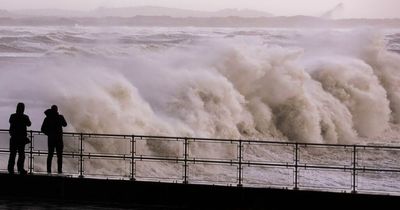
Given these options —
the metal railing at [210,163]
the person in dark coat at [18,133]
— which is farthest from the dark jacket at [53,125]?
the metal railing at [210,163]

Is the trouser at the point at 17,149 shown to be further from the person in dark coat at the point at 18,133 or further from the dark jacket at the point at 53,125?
the dark jacket at the point at 53,125

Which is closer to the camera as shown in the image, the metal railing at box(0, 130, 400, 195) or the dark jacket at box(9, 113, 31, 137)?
the dark jacket at box(9, 113, 31, 137)

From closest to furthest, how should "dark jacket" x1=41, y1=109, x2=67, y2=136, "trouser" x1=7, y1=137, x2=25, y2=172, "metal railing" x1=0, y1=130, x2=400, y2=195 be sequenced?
"trouser" x1=7, y1=137, x2=25, y2=172 → "dark jacket" x1=41, y1=109, x2=67, y2=136 → "metal railing" x1=0, y1=130, x2=400, y2=195

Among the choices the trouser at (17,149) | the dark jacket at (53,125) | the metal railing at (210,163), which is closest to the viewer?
the trouser at (17,149)

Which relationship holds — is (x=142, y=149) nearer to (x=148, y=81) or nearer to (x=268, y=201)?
(x=268, y=201)

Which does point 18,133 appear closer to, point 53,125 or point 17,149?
point 17,149

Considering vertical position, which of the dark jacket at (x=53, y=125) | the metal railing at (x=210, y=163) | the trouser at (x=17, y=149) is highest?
the dark jacket at (x=53, y=125)

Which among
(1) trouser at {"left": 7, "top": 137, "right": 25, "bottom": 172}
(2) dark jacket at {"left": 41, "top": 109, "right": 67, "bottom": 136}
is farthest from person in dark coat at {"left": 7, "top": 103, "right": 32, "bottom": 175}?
(2) dark jacket at {"left": 41, "top": 109, "right": 67, "bottom": 136}

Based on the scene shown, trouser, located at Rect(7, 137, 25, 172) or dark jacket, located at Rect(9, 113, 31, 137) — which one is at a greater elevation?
dark jacket, located at Rect(9, 113, 31, 137)

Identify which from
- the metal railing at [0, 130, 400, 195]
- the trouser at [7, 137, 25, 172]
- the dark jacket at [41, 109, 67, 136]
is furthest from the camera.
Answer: the metal railing at [0, 130, 400, 195]

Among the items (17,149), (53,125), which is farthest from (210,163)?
(17,149)

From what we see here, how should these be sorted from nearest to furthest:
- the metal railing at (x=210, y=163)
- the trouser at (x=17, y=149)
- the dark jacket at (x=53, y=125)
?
the trouser at (x=17, y=149) < the dark jacket at (x=53, y=125) < the metal railing at (x=210, y=163)

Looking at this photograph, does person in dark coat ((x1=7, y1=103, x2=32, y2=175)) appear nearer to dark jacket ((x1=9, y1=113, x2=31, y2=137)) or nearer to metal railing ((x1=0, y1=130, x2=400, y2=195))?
dark jacket ((x1=9, y1=113, x2=31, y2=137))

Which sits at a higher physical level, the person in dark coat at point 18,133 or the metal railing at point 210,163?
the person in dark coat at point 18,133
